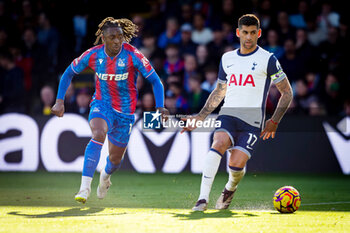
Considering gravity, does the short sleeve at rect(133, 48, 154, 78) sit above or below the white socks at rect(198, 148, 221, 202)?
above

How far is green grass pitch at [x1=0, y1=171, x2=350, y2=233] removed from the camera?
564 centimetres

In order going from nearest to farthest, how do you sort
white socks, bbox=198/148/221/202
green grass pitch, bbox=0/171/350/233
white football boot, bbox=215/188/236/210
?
green grass pitch, bbox=0/171/350/233
white socks, bbox=198/148/221/202
white football boot, bbox=215/188/236/210

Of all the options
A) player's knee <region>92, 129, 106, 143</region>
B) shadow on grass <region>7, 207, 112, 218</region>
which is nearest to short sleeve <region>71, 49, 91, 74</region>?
player's knee <region>92, 129, 106, 143</region>

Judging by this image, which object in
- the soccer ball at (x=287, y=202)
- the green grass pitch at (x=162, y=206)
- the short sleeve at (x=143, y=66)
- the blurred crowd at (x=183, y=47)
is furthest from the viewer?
the blurred crowd at (x=183, y=47)

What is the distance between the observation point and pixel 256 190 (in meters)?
9.44

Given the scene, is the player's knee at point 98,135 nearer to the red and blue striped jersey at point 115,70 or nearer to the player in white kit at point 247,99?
the red and blue striped jersey at point 115,70

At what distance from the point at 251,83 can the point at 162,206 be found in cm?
176

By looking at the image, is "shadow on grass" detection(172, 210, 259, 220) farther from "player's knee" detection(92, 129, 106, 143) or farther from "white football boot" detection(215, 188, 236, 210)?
"player's knee" detection(92, 129, 106, 143)

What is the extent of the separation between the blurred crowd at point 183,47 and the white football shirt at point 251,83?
4.72 m

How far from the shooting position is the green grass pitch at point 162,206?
18.5ft

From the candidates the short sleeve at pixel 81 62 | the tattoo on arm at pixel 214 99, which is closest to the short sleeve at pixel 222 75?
the tattoo on arm at pixel 214 99

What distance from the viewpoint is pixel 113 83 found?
7.84 m

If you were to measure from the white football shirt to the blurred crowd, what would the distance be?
4719mm

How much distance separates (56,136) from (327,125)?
16.8 feet
